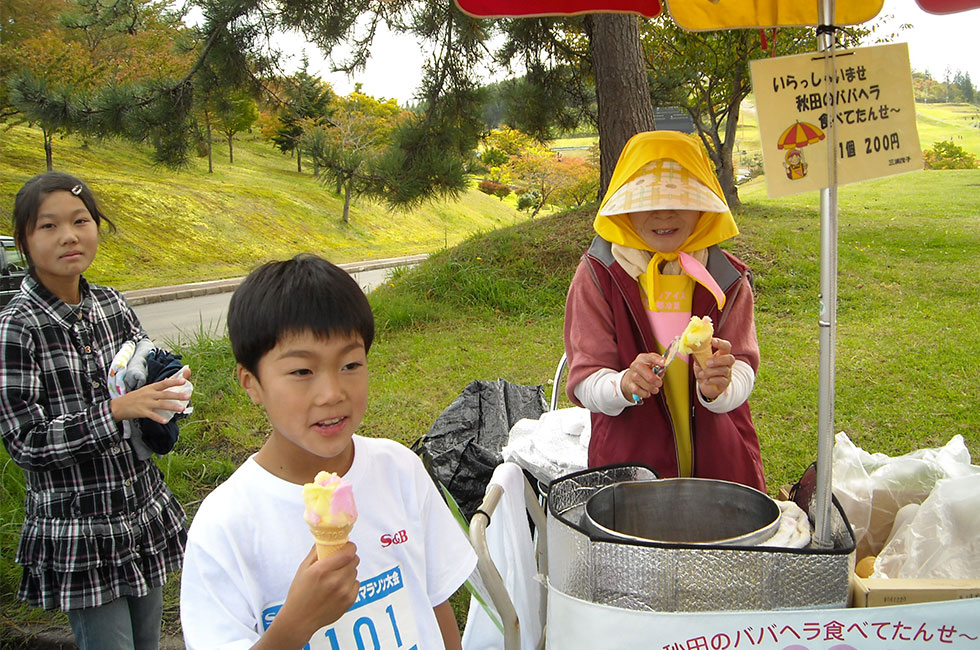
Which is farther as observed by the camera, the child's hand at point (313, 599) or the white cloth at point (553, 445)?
the white cloth at point (553, 445)

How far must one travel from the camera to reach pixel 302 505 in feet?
4.13

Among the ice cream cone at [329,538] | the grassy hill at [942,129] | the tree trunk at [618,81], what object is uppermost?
the grassy hill at [942,129]

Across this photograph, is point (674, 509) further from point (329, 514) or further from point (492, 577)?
point (329, 514)

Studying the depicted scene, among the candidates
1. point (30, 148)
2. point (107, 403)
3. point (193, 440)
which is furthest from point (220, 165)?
point (107, 403)

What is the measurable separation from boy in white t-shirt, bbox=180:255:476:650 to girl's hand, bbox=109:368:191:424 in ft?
2.26

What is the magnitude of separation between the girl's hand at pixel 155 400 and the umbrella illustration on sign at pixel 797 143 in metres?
1.54

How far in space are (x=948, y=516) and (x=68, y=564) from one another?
7.46ft

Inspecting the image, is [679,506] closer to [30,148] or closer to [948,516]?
[948,516]

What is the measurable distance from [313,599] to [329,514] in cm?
13

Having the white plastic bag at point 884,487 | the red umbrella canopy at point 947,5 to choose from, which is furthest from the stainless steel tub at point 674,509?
the red umbrella canopy at point 947,5

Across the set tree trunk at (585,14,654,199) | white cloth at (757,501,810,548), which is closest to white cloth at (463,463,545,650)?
white cloth at (757,501,810,548)

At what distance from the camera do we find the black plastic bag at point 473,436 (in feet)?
10.6

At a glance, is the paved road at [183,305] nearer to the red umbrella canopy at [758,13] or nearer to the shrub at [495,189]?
the red umbrella canopy at [758,13]

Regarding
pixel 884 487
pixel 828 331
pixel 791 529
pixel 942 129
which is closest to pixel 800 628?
pixel 791 529
